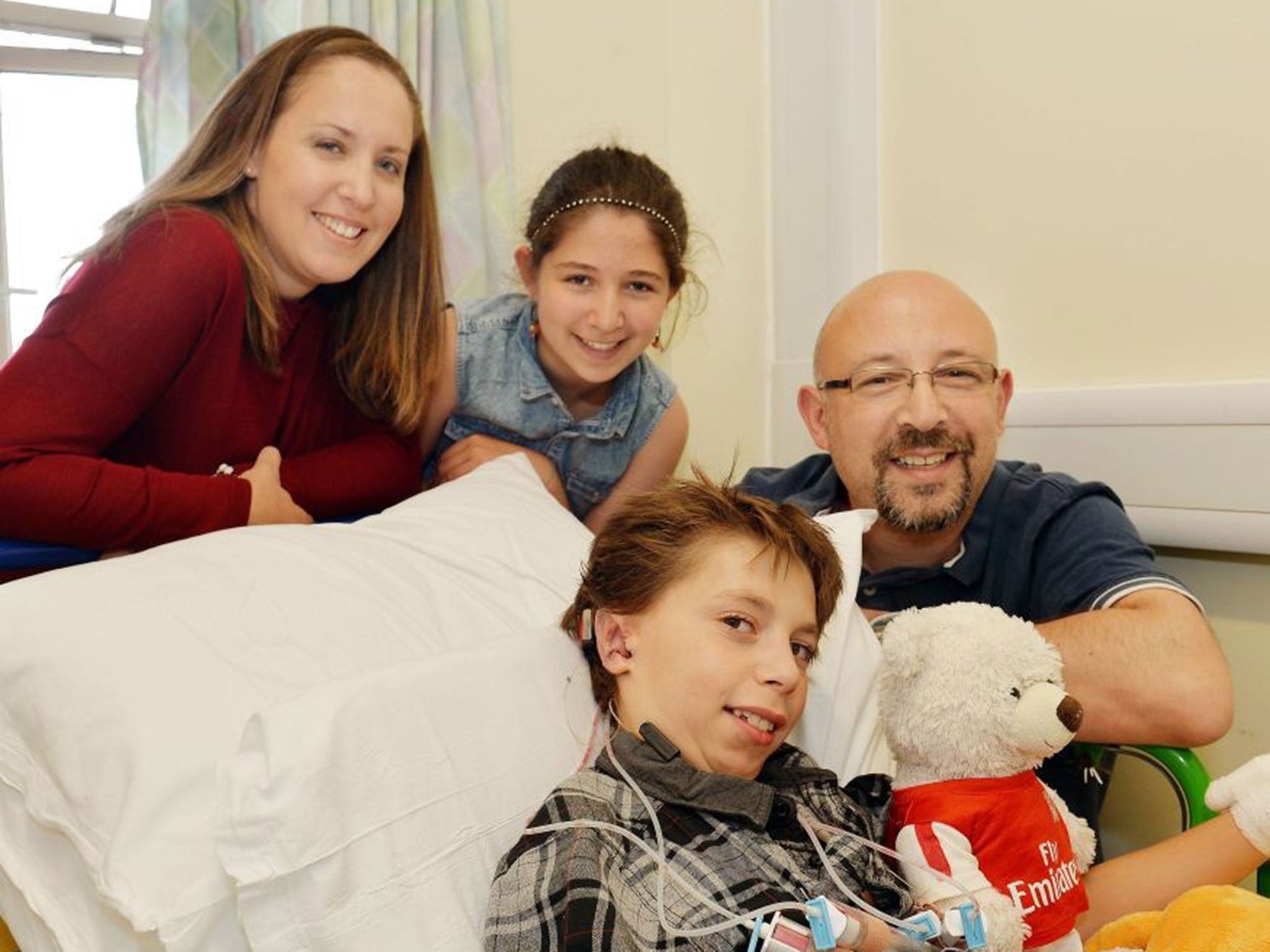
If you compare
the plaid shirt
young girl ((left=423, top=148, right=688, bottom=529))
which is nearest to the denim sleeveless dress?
young girl ((left=423, top=148, right=688, bottom=529))

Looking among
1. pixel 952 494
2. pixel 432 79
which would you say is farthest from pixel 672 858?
pixel 432 79

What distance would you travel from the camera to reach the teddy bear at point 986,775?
1.11m

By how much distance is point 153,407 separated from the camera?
5.31 ft

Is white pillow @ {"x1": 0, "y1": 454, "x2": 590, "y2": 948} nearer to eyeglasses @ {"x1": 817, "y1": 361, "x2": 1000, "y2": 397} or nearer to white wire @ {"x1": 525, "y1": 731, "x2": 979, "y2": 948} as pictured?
white wire @ {"x1": 525, "y1": 731, "x2": 979, "y2": 948}

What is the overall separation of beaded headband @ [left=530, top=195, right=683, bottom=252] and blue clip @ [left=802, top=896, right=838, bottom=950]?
127 centimetres

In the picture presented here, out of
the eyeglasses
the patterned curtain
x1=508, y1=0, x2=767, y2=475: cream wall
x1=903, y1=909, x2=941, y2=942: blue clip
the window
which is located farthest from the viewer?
x1=508, y1=0, x2=767, y2=475: cream wall

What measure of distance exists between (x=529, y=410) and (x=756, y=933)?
1205 mm

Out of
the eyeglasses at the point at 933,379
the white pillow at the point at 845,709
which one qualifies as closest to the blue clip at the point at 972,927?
the white pillow at the point at 845,709

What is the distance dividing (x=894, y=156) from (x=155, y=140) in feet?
4.51

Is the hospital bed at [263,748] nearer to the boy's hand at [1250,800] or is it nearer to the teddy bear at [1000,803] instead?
the teddy bear at [1000,803]

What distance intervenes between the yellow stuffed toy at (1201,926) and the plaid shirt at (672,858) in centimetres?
26

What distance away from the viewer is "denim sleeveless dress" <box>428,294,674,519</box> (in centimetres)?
199

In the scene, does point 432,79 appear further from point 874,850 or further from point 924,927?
point 924,927

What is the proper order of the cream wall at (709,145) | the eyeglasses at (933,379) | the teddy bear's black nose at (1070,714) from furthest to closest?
the cream wall at (709,145)
the eyeglasses at (933,379)
the teddy bear's black nose at (1070,714)
